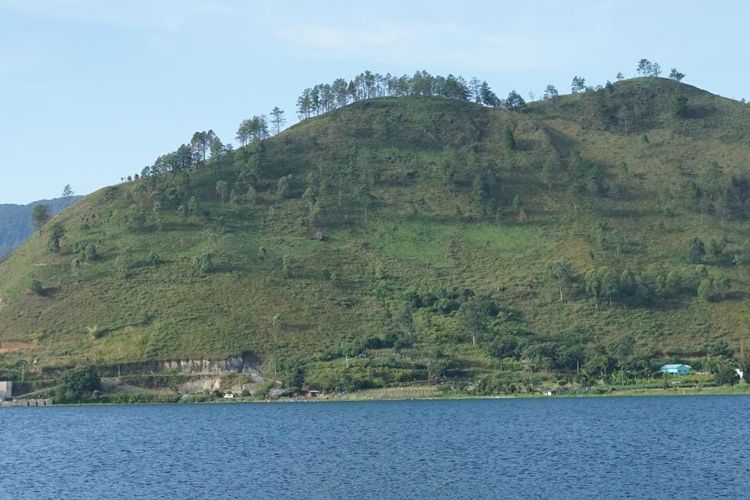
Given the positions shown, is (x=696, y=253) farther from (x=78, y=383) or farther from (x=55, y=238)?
(x=55, y=238)

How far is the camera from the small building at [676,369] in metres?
142

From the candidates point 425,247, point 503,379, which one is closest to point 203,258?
point 425,247

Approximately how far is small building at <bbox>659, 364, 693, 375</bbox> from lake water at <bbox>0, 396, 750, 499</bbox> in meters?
14.3

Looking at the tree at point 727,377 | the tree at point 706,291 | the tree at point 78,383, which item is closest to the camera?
the tree at point 727,377

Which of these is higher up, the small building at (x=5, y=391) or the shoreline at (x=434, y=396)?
the small building at (x=5, y=391)

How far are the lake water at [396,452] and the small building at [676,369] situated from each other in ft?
46.8

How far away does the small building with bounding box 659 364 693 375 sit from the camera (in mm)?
141925

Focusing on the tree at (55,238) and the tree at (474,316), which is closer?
the tree at (474,316)

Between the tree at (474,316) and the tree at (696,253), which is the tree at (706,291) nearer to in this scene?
the tree at (696,253)

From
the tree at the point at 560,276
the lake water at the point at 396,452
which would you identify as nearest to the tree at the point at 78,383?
the lake water at the point at 396,452

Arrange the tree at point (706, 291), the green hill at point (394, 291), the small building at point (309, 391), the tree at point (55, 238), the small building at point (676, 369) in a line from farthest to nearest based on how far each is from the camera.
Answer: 1. the tree at point (55, 238)
2. the tree at point (706, 291)
3. the green hill at point (394, 291)
4. the small building at point (309, 391)
5. the small building at point (676, 369)

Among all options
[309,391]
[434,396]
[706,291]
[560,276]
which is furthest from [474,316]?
[706,291]

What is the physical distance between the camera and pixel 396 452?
263 ft

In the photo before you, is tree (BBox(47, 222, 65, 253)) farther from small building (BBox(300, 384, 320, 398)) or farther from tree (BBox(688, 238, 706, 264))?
tree (BBox(688, 238, 706, 264))
